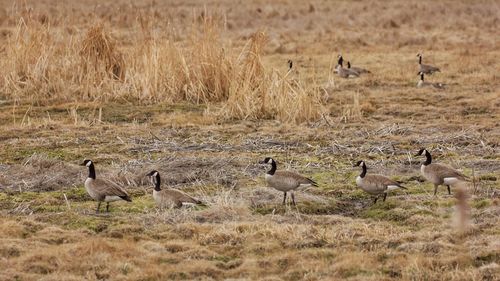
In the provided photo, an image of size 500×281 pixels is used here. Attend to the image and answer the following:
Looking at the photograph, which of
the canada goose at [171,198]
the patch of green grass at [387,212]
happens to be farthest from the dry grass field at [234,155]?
the canada goose at [171,198]

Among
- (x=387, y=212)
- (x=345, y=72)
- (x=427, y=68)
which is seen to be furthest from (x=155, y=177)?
(x=427, y=68)

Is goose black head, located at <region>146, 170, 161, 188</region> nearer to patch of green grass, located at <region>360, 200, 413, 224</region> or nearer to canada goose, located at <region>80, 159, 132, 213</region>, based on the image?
canada goose, located at <region>80, 159, 132, 213</region>

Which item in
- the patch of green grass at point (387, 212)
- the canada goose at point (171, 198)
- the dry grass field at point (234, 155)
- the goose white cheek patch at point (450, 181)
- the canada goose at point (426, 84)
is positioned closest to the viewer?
the dry grass field at point (234, 155)

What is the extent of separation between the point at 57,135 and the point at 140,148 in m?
2.32

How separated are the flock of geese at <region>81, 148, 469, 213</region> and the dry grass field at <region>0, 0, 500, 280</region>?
0.76ft

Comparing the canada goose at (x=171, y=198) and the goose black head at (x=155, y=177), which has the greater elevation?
the goose black head at (x=155, y=177)

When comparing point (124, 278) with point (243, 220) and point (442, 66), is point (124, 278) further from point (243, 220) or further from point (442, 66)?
point (442, 66)

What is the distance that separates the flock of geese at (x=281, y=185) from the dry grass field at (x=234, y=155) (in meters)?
0.23

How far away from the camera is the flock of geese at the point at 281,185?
11649 mm

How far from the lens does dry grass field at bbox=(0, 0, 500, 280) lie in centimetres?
976

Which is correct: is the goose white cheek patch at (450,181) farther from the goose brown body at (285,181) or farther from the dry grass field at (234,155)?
the goose brown body at (285,181)

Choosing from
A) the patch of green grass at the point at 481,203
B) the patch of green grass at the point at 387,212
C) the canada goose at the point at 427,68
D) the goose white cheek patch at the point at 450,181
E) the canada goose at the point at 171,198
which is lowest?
the patch of green grass at the point at 387,212

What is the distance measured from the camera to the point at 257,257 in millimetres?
9922

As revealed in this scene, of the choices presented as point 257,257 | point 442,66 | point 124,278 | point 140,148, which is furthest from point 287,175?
point 442,66
